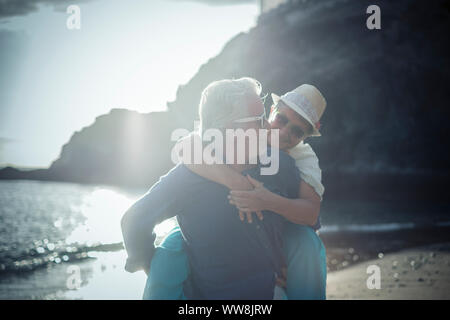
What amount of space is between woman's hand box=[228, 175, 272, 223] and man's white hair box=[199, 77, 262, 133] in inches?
11.2

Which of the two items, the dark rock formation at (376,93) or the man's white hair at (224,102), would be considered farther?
the dark rock formation at (376,93)

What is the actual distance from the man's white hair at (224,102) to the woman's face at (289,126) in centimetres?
51

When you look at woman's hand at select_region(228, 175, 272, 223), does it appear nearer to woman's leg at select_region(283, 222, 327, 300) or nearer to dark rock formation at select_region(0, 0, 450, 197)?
woman's leg at select_region(283, 222, 327, 300)

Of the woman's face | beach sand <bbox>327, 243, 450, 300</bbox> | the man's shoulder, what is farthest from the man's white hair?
beach sand <bbox>327, 243, 450, 300</bbox>

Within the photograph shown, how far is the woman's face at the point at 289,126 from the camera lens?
2143 millimetres

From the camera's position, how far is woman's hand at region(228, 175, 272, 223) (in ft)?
5.39

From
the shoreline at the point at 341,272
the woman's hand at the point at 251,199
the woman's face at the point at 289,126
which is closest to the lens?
the woman's hand at the point at 251,199

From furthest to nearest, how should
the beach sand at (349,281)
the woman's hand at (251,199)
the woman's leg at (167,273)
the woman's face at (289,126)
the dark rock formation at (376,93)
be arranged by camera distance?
the dark rock formation at (376,93) → the beach sand at (349,281) → the woman's face at (289,126) → the woman's leg at (167,273) → the woman's hand at (251,199)

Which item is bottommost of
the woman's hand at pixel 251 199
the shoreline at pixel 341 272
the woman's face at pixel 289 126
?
the shoreline at pixel 341 272

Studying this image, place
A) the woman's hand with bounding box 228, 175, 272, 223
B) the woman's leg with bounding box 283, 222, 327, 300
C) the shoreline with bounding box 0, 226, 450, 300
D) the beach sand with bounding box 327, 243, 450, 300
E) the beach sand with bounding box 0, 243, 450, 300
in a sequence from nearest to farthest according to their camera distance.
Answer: the woman's hand with bounding box 228, 175, 272, 223 < the woman's leg with bounding box 283, 222, 327, 300 < the beach sand with bounding box 327, 243, 450, 300 < the beach sand with bounding box 0, 243, 450, 300 < the shoreline with bounding box 0, 226, 450, 300

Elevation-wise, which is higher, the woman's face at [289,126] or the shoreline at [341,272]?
the woman's face at [289,126]

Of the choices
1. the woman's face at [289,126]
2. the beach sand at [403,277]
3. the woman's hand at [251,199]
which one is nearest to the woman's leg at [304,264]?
the woman's hand at [251,199]

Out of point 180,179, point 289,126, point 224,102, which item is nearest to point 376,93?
point 289,126

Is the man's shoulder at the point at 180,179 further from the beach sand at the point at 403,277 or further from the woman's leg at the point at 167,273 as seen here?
the beach sand at the point at 403,277
